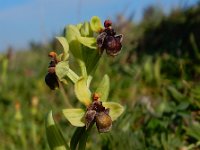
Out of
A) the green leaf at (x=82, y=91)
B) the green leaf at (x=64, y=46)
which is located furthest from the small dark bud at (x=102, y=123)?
the green leaf at (x=64, y=46)

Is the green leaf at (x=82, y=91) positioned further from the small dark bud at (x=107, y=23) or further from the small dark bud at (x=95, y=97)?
the small dark bud at (x=107, y=23)

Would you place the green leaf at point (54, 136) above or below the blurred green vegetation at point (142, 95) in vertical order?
above

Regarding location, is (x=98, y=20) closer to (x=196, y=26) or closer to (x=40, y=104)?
(x=40, y=104)

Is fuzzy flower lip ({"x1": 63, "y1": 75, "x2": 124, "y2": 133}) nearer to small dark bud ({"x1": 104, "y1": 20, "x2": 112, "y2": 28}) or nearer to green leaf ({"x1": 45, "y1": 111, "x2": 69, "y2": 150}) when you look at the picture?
green leaf ({"x1": 45, "y1": 111, "x2": 69, "y2": 150})

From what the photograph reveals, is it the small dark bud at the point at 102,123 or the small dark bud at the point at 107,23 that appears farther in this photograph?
the small dark bud at the point at 107,23

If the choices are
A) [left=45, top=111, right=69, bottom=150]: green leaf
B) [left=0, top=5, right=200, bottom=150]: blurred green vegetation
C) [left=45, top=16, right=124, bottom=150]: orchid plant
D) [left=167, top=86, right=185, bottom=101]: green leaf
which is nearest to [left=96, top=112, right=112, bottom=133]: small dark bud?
[left=45, top=16, right=124, bottom=150]: orchid plant

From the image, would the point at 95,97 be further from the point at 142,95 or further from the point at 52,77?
the point at 142,95
